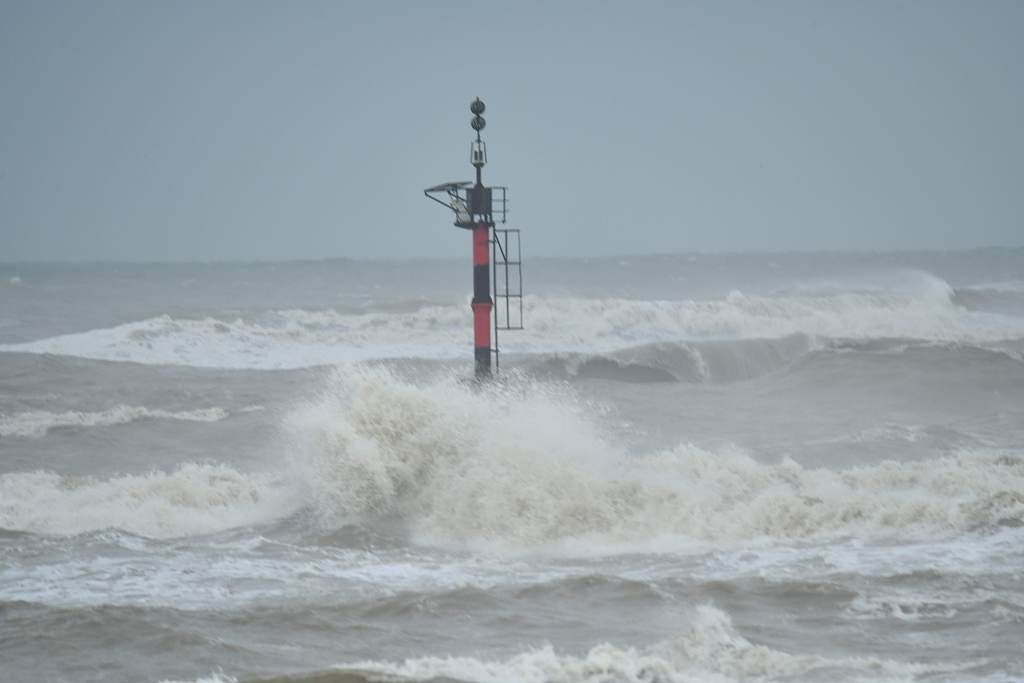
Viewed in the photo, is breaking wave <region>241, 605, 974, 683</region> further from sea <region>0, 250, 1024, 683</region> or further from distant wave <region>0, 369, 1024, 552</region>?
distant wave <region>0, 369, 1024, 552</region>

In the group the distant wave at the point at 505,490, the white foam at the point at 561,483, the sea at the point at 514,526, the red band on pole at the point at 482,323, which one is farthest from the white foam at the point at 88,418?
the red band on pole at the point at 482,323

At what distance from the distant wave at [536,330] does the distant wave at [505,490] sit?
12371 millimetres

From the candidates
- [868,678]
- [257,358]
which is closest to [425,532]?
[868,678]

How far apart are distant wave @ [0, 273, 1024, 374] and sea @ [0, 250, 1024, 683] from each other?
3.79 m

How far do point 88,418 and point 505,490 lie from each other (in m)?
8.63

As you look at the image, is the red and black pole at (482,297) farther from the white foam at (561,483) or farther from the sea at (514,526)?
the white foam at (561,483)

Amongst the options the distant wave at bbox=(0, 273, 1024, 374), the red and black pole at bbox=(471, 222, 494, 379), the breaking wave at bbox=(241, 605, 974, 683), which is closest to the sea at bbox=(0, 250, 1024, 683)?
the breaking wave at bbox=(241, 605, 974, 683)

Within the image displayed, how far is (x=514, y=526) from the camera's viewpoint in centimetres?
1055

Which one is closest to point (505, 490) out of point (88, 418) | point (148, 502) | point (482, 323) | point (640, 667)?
point (482, 323)

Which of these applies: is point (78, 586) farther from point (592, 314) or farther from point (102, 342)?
point (592, 314)

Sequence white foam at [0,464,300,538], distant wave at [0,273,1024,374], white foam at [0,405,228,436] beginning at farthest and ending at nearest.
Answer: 1. distant wave at [0,273,1024,374]
2. white foam at [0,405,228,436]
3. white foam at [0,464,300,538]

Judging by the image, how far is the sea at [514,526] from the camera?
7.25 meters

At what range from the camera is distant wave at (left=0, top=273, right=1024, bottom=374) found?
1029 inches

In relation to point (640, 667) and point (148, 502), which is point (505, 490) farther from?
point (640, 667)
